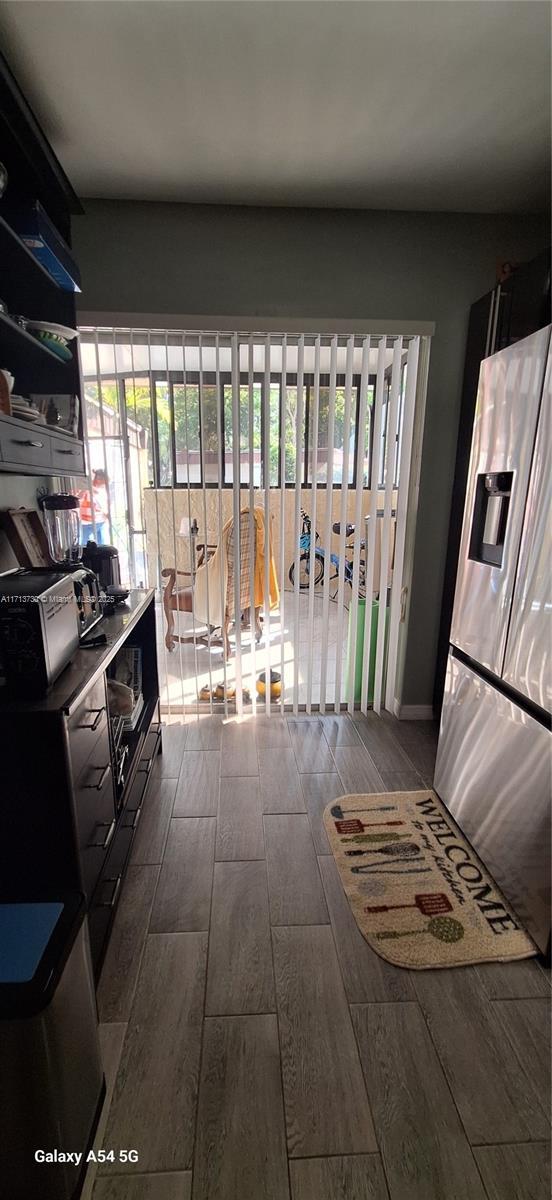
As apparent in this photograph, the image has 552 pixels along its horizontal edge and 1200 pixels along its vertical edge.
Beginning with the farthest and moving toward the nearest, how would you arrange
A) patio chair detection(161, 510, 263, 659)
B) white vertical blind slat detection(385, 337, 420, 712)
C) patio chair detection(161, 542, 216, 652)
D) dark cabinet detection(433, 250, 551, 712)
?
1. patio chair detection(161, 542, 216, 652)
2. patio chair detection(161, 510, 263, 659)
3. white vertical blind slat detection(385, 337, 420, 712)
4. dark cabinet detection(433, 250, 551, 712)

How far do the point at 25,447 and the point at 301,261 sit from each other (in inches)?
71.7

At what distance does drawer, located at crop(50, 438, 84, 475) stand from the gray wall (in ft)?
3.05

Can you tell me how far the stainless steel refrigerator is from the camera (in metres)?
1.48

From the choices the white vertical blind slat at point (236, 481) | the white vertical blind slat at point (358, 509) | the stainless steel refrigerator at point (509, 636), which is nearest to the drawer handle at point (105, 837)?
the stainless steel refrigerator at point (509, 636)

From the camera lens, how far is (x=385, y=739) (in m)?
2.78

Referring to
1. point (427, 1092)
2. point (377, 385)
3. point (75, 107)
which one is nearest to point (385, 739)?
point (427, 1092)

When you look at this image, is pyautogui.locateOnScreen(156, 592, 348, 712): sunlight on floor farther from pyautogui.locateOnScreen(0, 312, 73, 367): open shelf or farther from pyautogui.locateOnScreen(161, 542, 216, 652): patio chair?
pyautogui.locateOnScreen(0, 312, 73, 367): open shelf

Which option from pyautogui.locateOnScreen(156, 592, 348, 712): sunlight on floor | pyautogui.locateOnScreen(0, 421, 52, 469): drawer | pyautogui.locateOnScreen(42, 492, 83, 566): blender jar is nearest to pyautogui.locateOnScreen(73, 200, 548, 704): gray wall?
pyautogui.locateOnScreen(42, 492, 83, 566): blender jar

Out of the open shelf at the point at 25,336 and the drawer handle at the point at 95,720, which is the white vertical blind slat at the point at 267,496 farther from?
the drawer handle at the point at 95,720

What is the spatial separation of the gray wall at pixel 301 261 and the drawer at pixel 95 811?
2144 millimetres

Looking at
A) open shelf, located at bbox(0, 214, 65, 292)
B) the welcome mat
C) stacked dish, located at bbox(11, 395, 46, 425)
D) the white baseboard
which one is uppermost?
open shelf, located at bbox(0, 214, 65, 292)

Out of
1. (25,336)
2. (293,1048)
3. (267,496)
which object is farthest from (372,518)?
(293,1048)

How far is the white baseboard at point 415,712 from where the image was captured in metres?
3.03

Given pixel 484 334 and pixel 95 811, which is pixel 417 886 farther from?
pixel 484 334
